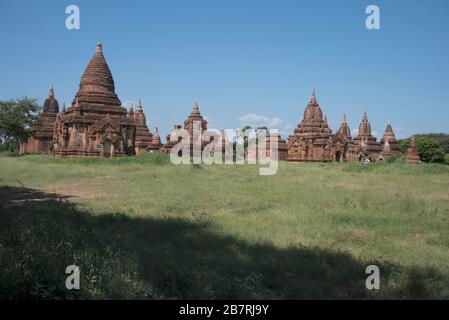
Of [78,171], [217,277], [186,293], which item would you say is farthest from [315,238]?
[78,171]

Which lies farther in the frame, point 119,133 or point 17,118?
point 17,118

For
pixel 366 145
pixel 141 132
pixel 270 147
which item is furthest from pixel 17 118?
pixel 366 145

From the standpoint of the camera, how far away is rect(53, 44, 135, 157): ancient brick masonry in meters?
25.4

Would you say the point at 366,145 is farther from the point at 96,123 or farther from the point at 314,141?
the point at 96,123

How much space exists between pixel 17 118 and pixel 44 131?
7.87 feet

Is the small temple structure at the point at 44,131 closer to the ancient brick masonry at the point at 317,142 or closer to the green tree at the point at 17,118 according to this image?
the green tree at the point at 17,118

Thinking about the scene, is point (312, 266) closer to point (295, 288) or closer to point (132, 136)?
point (295, 288)

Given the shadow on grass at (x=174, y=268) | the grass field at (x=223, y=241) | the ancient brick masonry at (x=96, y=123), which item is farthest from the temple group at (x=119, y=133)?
the shadow on grass at (x=174, y=268)

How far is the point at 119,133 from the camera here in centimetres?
2584

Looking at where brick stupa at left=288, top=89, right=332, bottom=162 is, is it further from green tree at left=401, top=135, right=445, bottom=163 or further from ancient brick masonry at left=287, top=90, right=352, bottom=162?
green tree at left=401, top=135, right=445, bottom=163

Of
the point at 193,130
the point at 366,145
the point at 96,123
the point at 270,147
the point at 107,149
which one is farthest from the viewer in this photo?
the point at 366,145

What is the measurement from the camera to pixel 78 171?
17.8 metres

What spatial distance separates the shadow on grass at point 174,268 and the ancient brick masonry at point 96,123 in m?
19.1
